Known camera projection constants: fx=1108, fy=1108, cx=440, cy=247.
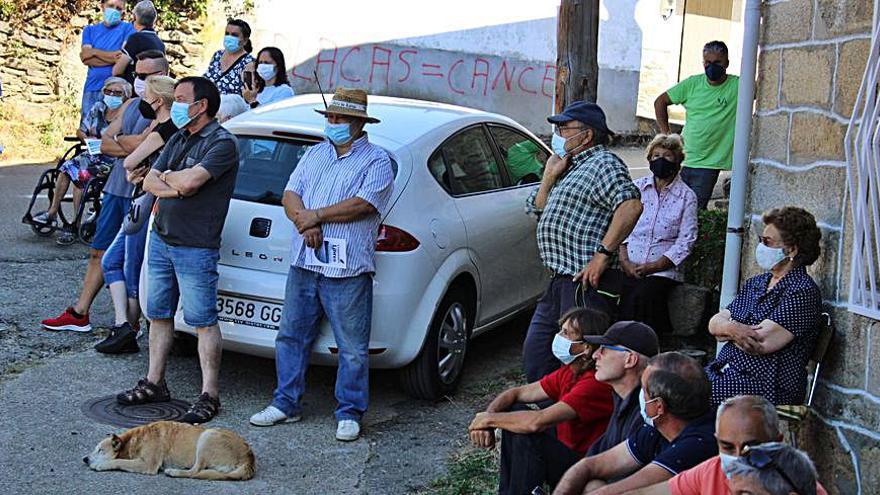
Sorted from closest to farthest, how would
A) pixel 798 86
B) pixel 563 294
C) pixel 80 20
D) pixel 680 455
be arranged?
pixel 680 455
pixel 798 86
pixel 563 294
pixel 80 20

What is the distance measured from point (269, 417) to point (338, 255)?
1012 millimetres

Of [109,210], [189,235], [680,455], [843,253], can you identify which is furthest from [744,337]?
[109,210]

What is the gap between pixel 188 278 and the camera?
6309 mm

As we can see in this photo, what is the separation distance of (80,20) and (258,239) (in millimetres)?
11075

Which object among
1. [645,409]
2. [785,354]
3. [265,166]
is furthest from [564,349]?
[265,166]

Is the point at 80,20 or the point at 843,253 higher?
the point at 80,20

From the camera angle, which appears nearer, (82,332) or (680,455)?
(680,455)

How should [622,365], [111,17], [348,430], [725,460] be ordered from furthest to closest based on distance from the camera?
[111,17], [348,430], [622,365], [725,460]

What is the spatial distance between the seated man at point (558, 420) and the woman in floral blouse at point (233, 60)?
5.34 metres

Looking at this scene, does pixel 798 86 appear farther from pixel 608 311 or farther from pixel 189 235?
pixel 189 235

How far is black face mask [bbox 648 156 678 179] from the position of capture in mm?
6762

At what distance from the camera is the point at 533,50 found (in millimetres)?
18125

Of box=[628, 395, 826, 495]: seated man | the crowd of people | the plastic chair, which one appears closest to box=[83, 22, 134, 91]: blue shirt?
the crowd of people

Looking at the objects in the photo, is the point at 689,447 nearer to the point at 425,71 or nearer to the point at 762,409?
the point at 762,409
